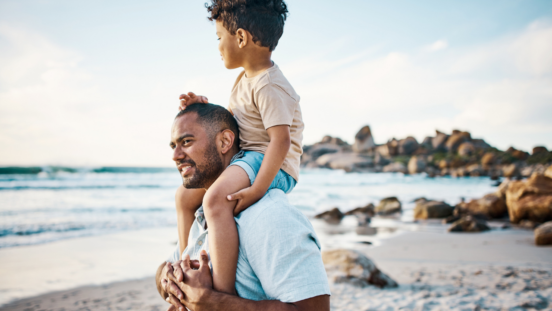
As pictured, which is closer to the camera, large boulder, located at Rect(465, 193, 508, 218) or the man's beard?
the man's beard

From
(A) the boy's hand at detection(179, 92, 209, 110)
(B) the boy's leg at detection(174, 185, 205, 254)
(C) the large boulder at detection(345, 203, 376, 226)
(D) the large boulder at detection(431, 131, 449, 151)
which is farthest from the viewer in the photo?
(D) the large boulder at detection(431, 131, 449, 151)

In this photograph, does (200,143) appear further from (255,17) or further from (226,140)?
(255,17)

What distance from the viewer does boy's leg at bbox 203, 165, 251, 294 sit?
61.4 inches

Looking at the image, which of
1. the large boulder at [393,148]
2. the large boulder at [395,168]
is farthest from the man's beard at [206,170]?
the large boulder at [393,148]

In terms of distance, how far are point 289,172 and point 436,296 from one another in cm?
407

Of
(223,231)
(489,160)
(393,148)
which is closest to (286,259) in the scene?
(223,231)

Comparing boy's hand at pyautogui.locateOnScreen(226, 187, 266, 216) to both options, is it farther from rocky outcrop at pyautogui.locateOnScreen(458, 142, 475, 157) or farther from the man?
rocky outcrop at pyautogui.locateOnScreen(458, 142, 475, 157)

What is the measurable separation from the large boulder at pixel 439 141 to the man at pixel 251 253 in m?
64.1

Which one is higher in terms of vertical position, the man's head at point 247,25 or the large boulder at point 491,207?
the man's head at point 247,25

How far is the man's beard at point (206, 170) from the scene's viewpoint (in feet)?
6.06

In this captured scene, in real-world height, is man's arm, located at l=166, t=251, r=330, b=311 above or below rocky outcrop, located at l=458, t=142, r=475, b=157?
below

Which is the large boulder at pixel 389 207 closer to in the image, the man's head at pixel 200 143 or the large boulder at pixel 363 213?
the large boulder at pixel 363 213

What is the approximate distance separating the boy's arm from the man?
0.04 meters

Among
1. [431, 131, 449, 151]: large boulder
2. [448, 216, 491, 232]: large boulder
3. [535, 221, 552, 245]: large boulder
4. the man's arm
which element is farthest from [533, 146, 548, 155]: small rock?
the man's arm
